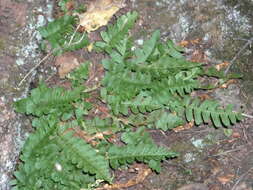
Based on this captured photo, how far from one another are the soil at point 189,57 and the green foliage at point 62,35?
0.44 ft

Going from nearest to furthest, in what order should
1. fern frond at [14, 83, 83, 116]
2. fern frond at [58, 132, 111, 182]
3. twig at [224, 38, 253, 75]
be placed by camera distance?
fern frond at [58, 132, 111, 182], fern frond at [14, 83, 83, 116], twig at [224, 38, 253, 75]

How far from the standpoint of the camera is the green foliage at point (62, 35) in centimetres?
427

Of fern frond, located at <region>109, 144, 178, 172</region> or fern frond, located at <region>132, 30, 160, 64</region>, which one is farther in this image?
fern frond, located at <region>132, 30, 160, 64</region>

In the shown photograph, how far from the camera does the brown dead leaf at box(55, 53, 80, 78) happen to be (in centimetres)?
434

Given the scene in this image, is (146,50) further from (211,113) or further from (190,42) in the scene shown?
(211,113)

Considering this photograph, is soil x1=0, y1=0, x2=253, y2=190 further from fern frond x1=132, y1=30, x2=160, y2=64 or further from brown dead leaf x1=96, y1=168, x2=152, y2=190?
fern frond x1=132, y1=30, x2=160, y2=64

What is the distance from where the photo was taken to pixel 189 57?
4.34 metres

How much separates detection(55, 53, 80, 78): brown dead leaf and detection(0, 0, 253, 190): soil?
0.19ft

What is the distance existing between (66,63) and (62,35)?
0.88 ft

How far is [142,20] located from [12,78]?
1.36m

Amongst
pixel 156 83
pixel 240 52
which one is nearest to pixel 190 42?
pixel 240 52

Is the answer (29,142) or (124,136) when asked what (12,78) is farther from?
(124,136)

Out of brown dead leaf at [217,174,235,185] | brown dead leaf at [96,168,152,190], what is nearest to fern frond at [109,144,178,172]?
brown dead leaf at [96,168,152,190]

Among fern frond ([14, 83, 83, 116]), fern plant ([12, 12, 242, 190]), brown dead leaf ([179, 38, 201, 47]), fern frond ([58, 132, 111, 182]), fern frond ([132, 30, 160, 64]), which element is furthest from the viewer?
brown dead leaf ([179, 38, 201, 47])
